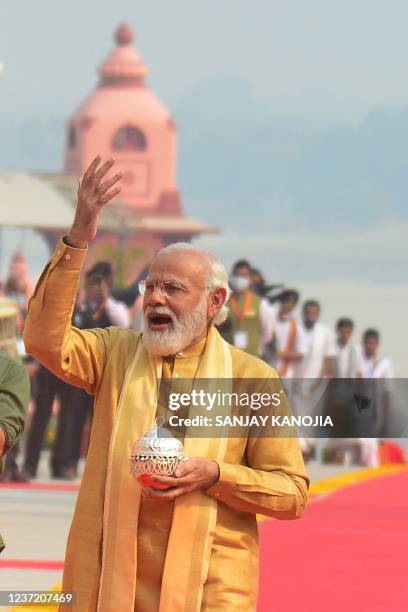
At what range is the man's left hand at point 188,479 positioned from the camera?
5.73m

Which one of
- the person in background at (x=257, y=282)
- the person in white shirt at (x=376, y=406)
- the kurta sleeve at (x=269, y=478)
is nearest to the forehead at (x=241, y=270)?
the person in background at (x=257, y=282)

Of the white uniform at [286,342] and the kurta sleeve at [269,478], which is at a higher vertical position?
the white uniform at [286,342]

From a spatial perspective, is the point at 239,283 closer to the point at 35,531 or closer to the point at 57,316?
the point at 35,531

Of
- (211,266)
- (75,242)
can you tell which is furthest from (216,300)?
(75,242)

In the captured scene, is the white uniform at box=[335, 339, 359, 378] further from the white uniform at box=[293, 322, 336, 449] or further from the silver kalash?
the silver kalash

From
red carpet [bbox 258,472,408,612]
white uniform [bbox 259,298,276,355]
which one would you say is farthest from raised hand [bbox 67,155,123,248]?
white uniform [bbox 259,298,276,355]

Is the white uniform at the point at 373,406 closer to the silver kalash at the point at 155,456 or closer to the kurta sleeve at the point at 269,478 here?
the kurta sleeve at the point at 269,478

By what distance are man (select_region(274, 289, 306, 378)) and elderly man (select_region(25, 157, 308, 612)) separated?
36.3ft

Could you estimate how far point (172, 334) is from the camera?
19.6 ft

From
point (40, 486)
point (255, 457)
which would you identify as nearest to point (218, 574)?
point (255, 457)

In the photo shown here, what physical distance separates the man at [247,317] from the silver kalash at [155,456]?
27.1 feet

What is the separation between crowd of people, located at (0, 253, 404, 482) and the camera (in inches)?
600

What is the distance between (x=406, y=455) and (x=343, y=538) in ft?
25.8

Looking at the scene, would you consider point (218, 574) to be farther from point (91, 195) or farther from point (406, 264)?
point (406, 264)
